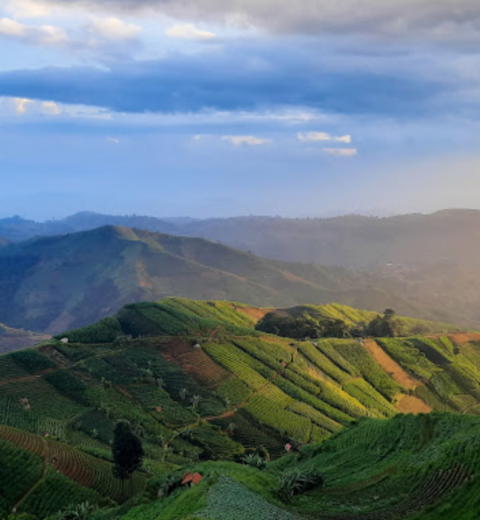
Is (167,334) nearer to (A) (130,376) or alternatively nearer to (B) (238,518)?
(A) (130,376)

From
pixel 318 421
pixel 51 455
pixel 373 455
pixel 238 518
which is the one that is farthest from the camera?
pixel 318 421

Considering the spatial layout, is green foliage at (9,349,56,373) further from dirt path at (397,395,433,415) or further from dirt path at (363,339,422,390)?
dirt path at (363,339,422,390)

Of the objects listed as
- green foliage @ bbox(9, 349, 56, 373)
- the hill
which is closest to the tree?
the hill

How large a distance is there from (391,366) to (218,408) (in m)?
51.9

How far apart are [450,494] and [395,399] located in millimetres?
78810

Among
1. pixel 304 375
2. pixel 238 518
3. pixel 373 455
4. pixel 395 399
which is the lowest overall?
pixel 395 399

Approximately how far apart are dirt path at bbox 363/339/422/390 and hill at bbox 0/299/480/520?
15.7 inches

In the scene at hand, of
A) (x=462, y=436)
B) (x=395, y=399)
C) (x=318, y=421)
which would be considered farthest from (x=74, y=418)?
(x=395, y=399)

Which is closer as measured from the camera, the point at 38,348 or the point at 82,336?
the point at 38,348

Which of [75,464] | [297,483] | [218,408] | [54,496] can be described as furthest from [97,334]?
[297,483]

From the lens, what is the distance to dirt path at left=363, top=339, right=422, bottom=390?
112575mm

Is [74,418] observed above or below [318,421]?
above

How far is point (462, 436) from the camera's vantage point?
41.1 m

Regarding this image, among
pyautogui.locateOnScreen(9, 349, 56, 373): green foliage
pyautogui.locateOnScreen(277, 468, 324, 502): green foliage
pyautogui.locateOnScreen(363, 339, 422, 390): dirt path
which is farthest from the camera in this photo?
pyautogui.locateOnScreen(363, 339, 422, 390): dirt path
